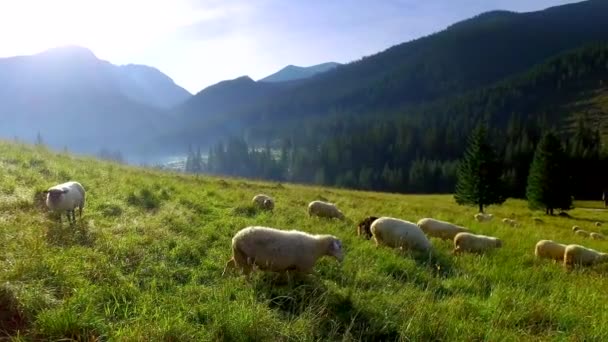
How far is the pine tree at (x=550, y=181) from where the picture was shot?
58281 mm

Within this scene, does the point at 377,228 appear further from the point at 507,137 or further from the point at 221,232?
the point at 507,137

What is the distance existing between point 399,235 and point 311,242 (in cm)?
497

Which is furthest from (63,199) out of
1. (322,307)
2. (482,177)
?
(482,177)

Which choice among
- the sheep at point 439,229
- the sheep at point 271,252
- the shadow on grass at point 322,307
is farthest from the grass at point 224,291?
the sheep at point 439,229

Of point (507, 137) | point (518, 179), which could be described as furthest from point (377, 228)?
point (507, 137)

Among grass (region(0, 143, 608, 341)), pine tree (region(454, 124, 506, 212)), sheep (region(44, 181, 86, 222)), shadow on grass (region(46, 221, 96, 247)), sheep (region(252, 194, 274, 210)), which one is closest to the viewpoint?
grass (region(0, 143, 608, 341))

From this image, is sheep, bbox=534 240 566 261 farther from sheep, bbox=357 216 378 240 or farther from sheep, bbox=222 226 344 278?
sheep, bbox=222 226 344 278

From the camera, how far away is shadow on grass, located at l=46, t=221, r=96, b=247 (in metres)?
8.12

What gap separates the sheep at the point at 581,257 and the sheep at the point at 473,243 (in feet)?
8.60

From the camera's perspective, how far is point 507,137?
421 feet

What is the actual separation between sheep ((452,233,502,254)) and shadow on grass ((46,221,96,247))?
10349mm

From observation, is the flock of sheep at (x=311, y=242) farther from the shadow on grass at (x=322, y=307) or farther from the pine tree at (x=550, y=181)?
the pine tree at (x=550, y=181)

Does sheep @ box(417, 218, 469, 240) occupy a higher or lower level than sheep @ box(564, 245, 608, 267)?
higher

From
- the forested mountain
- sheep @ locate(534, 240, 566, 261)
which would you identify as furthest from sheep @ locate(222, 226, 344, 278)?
the forested mountain
